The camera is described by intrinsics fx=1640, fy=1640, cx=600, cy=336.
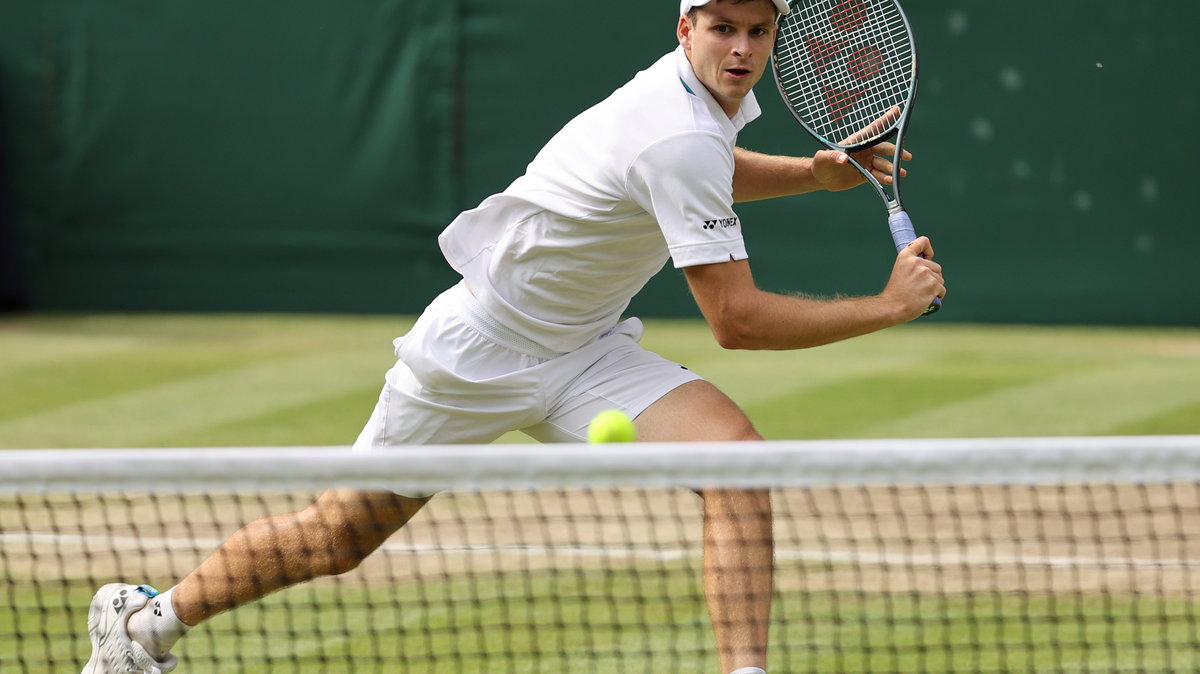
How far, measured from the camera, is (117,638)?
3.76m

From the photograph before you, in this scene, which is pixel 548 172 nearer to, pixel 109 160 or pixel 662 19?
pixel 662 19

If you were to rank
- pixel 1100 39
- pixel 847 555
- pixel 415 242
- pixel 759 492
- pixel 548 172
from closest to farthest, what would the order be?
1. pixel 759 492
2. pixel 548 172
3. pixel 847 555
4. pixel 1100 39
5. pixel 415 242

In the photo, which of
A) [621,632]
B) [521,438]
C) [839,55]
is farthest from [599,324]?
[521,438]

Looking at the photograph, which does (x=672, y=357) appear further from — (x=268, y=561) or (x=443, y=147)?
(x=268, y=561)

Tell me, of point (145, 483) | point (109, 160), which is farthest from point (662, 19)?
point (145, 483)

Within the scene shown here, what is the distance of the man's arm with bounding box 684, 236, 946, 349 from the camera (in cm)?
345

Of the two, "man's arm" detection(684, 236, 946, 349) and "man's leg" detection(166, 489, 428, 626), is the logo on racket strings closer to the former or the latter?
"man's arm" detection(684, 236, 946, 349)

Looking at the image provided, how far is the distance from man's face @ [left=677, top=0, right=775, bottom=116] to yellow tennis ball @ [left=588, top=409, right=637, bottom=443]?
729mm

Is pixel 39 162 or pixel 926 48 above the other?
pixel 926 48

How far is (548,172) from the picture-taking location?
3.67 m

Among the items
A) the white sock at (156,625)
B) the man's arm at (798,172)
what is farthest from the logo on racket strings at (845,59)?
the white sock at (156,625)

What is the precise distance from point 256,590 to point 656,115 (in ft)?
4.56

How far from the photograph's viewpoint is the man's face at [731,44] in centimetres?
346

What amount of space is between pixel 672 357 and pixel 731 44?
516cm
